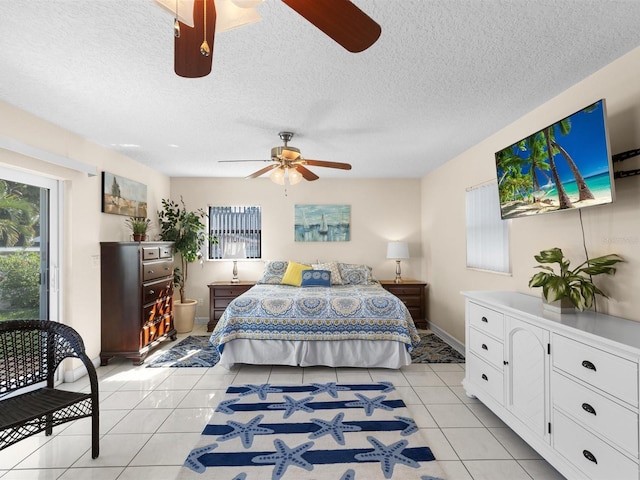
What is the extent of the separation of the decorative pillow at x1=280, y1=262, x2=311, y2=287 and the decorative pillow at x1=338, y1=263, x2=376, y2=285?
1.87 feet

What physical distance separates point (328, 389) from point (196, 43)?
2.89 meters

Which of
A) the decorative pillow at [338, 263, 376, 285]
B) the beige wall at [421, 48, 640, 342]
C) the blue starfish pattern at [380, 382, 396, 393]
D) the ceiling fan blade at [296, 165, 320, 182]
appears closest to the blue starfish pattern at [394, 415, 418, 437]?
the blue starfish pattern at [380, 382, 396, 393]

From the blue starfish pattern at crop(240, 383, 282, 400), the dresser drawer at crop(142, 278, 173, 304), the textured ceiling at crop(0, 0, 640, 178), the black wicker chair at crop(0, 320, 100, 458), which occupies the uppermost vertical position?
the textured ceiling at crop(0, 0, 640, 178)

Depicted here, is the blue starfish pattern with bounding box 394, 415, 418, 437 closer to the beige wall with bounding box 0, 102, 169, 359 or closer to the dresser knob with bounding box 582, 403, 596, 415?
the dresser knob with bounding box 582, 403, 596, 415

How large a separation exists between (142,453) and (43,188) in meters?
2.58

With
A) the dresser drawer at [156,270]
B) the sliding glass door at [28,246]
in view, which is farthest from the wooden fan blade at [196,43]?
the dresser drawer at [156,270]

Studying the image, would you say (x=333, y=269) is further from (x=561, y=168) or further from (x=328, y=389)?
(x=561, y=168)

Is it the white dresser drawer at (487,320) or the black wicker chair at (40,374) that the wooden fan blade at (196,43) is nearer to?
the black wicker chair at (40,374)

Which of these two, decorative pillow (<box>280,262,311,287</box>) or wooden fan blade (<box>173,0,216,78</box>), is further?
decorative pillow (<box>280,262,311,287</box>)

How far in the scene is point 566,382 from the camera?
1846mm

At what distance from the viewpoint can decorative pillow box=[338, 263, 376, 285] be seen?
5133mm

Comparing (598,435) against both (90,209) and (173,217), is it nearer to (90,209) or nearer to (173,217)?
(90,209)

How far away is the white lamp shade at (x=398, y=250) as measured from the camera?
5.43m

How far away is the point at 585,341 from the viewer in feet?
5.65
